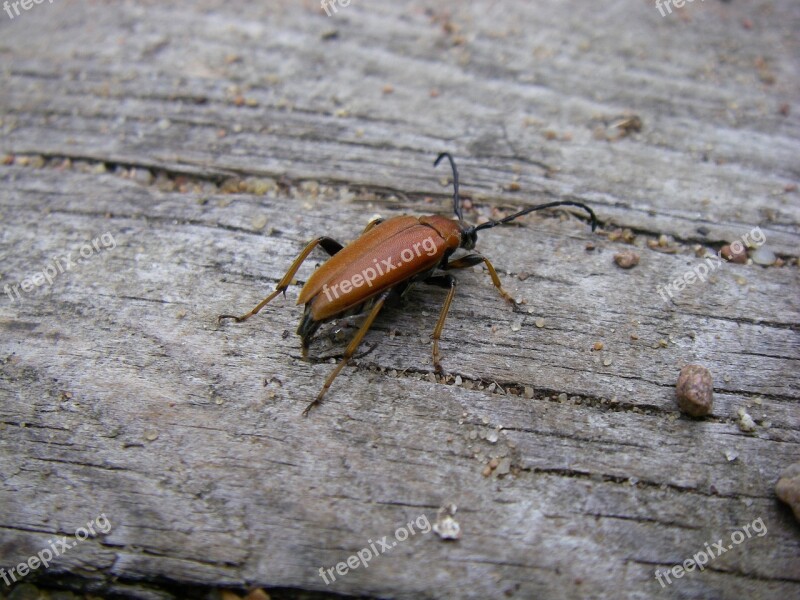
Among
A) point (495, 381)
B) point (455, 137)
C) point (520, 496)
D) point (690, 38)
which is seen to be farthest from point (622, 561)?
point (690, 38)

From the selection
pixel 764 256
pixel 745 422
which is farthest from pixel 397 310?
pixel 764 256

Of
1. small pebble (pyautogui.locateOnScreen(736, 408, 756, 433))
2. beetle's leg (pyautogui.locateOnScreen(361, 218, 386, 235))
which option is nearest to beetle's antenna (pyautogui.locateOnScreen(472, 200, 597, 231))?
beetle's leg (pyautogui.locateOnScreen(361, 218, 386, 235))

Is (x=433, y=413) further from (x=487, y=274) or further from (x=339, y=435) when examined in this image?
(x=487, y=274)

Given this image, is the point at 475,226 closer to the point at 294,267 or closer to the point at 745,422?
the point at 294,267

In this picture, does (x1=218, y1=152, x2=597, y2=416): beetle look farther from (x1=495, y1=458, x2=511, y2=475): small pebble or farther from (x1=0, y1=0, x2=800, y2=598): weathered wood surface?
(x1=495, y1=458, x2=511, y2=475): small pebble

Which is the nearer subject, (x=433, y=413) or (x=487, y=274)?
(x=433, y=413)

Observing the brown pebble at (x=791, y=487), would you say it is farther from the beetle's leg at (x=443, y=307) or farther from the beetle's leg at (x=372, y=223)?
the beetle's leg at (x=372, y=223)

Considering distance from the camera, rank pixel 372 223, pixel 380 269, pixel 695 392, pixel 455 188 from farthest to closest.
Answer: pixel 455 188 < pixel 372 223 < pixel 380 269 < pixel 695 392
